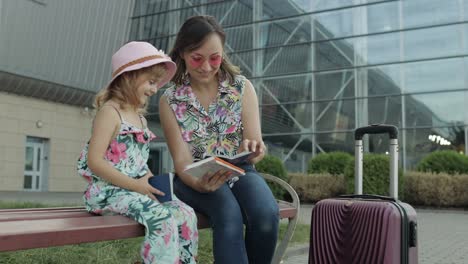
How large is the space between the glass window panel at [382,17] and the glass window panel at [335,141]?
13.1ft

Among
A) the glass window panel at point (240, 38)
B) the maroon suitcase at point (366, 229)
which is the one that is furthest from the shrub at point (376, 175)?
the maroon suitcase at point (366, 229)

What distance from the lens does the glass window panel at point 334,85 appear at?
19.8 metres

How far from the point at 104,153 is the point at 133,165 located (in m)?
0.19

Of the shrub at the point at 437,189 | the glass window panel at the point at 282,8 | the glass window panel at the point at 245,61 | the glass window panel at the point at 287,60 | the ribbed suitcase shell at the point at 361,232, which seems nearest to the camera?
the ribbed suitcase shell at the point at 361,232

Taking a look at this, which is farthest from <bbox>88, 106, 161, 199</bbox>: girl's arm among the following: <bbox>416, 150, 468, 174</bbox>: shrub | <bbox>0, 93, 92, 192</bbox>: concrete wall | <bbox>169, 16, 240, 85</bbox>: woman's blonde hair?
<bbox>0, 93, 92, 192</bbox>: concrete wall

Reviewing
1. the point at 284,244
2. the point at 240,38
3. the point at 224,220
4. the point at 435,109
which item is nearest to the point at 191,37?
the point at 224,220

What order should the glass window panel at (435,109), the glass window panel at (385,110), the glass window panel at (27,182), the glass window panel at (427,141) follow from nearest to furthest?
1. the glass window panel at (427,141)
2. the glass window panel at (435,109)
3. the glass window panel at (385,110)
4. the glass window panel at (27,182)

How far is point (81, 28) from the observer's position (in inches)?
848

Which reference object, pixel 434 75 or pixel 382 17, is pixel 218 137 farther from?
pixel 382 17

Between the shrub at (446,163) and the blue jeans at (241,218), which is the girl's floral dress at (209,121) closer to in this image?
the blue jeans at (241,218)

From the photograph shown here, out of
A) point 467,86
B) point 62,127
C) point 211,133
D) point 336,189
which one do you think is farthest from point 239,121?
point 62,127

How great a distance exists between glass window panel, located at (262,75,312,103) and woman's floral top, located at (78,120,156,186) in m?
18.3

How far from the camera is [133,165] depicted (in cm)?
250

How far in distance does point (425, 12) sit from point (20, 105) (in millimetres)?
15276
